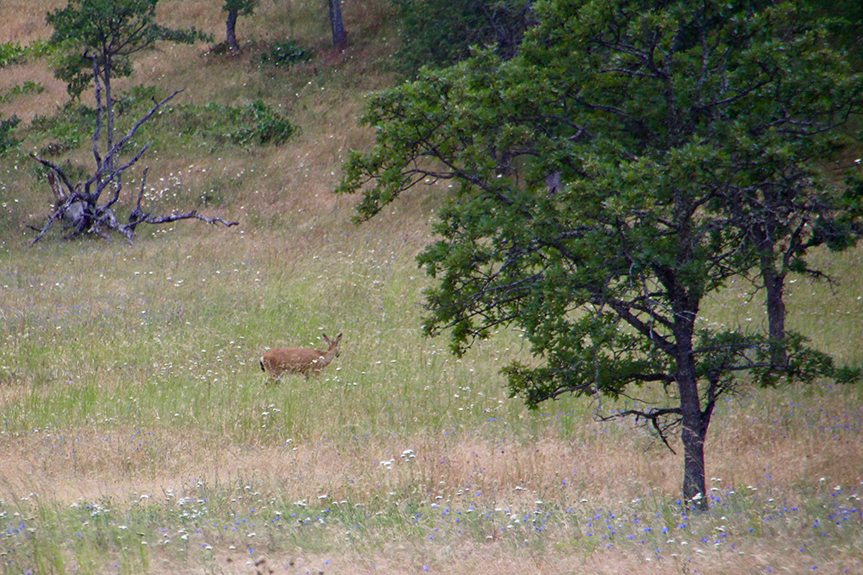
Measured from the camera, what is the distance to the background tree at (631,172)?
21.4ft

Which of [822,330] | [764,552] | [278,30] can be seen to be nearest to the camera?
[764,552]

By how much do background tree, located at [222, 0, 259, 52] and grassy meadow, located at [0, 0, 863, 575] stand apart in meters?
14.3

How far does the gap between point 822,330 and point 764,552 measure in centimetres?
895

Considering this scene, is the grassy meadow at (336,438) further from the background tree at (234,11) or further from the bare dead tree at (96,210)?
the background tree at (234,11)

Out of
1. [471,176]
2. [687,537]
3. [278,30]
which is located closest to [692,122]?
[471,176]

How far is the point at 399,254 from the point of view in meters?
18.5

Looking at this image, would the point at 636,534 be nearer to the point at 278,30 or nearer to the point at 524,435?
the point at 524,435

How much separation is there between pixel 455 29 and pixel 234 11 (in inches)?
572

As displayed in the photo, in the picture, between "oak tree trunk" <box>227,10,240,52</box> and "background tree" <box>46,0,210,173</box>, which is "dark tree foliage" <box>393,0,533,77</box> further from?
"oak tree trunk" <box>227,10,240,52</box>

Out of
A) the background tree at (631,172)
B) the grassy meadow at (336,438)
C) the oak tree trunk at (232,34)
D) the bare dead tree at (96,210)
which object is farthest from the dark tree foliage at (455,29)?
the background tree at (631,172)

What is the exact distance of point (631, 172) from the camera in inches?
243

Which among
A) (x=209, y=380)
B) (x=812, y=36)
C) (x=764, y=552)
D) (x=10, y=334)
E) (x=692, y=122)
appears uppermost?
(x=812, y=36)

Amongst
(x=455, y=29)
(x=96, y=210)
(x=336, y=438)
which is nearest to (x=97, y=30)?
(x=96, y=210)

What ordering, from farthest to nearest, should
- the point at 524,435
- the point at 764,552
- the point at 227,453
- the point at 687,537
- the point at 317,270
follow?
the point at 317,270, the point at 524,435, the point at 227,453, the point at 687,537, the point at 764,552
